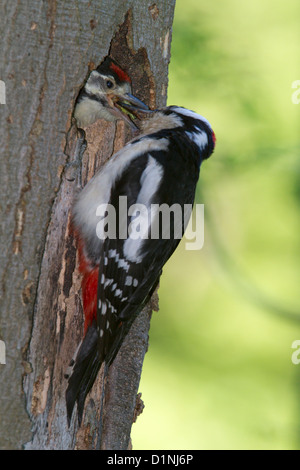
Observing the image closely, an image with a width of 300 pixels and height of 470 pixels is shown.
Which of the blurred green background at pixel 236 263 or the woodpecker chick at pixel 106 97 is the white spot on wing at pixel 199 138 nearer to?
the woodpecker chick at pixel 106 97

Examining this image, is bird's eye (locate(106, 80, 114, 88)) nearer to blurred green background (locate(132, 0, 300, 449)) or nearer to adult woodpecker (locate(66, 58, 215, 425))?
adult woodpecker (locate(66, 58, 215, 425))

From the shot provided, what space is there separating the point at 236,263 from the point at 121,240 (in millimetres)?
1936

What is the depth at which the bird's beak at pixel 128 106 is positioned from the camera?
242 cm

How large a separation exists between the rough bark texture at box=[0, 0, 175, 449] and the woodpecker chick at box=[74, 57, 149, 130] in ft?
0.39

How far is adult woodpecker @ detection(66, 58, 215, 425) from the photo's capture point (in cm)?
214

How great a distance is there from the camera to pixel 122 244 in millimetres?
Result: 2246

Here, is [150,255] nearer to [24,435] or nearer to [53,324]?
[53,324]

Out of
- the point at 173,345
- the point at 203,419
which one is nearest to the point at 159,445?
the point at 203,419

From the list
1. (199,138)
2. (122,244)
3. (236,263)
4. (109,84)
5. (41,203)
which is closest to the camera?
(41,203)

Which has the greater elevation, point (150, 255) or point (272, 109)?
point (272, 109)

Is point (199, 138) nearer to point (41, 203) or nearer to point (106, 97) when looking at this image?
point (106, 97)

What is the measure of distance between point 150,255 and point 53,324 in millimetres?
443

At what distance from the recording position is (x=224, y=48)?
3.78 m

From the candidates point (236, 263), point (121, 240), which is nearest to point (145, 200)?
point (121, 240)
